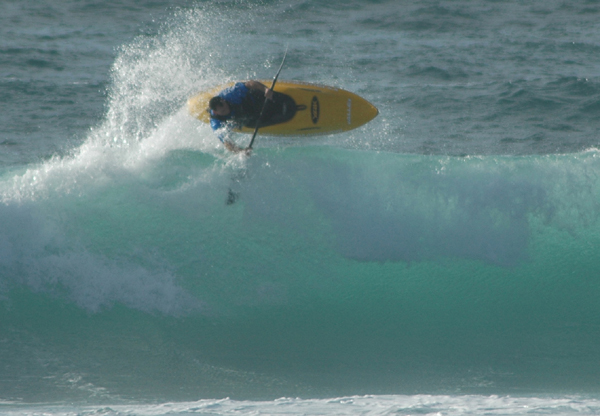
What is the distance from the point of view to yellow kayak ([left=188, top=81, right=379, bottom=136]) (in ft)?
23.7

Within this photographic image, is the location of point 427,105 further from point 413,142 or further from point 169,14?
point 169,14

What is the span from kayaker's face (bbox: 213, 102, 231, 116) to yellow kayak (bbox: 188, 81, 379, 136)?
456mm

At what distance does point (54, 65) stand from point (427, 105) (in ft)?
26.4

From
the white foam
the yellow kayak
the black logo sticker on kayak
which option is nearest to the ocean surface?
the white foam

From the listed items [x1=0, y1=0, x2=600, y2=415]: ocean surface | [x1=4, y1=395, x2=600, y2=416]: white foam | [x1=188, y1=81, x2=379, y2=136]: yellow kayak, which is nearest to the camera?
[x1=4, y1=395, x2=600, y2=416]: white foam

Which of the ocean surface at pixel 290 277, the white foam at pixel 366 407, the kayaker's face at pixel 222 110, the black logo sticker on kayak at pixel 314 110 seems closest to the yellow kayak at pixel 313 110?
the black logo sticker on kayak at pixel 314 110

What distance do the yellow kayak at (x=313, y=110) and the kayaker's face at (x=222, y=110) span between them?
456 mm

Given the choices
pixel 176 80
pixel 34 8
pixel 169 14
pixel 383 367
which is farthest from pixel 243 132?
pixel 34 8

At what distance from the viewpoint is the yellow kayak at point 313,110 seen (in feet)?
23.7

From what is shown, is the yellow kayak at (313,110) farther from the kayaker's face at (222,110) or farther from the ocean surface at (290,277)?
the kayaker's face at (222,110)

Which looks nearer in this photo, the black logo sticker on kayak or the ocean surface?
the ocean surface

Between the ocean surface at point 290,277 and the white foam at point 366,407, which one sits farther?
the ocean surface at point 290,277

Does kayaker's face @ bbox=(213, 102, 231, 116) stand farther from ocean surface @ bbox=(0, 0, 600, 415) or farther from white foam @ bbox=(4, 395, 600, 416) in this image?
white foam @ bbox=(4, 395, 600, 416)

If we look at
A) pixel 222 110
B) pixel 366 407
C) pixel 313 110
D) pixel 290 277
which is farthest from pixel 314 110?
pixel 366 407
